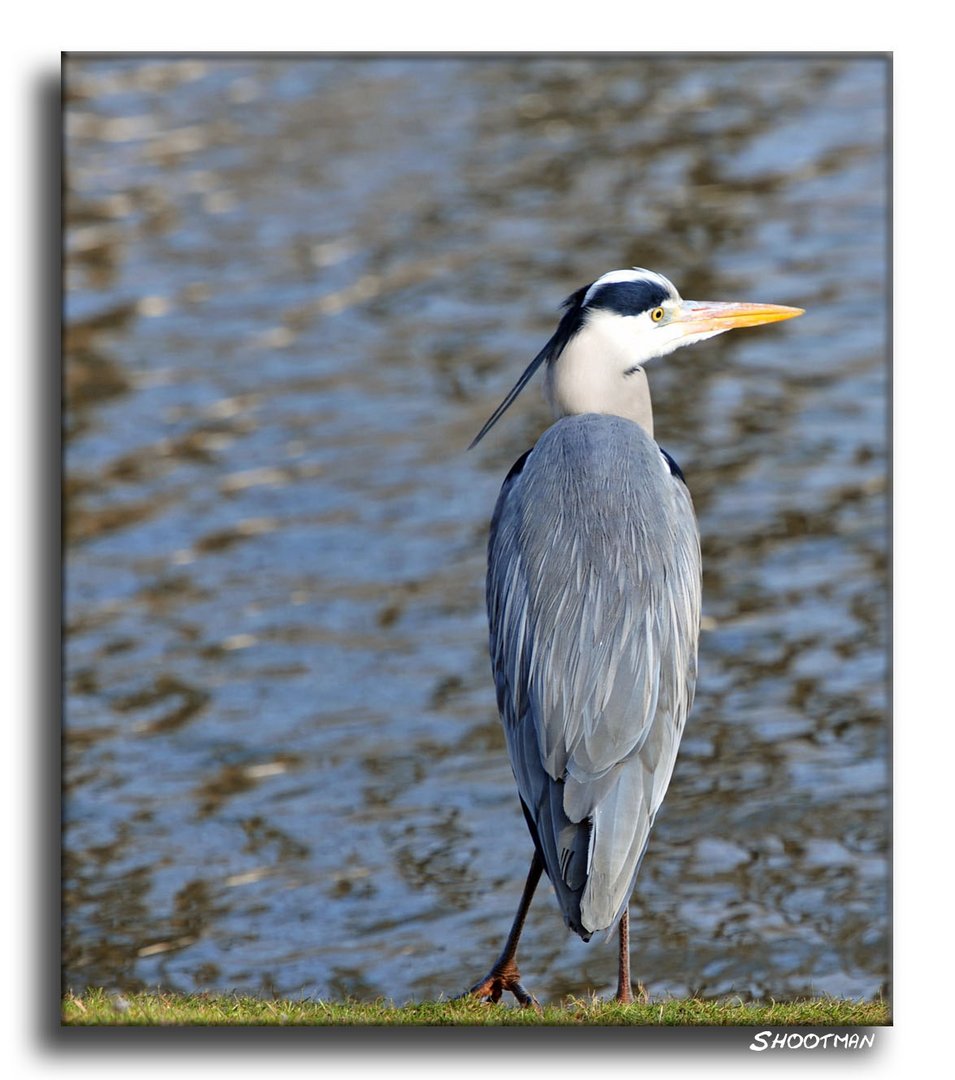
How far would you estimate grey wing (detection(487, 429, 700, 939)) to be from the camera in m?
3.93

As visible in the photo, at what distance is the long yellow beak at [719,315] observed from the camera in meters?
4.60

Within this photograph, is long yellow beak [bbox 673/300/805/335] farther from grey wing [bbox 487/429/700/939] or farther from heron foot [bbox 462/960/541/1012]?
heron foot [bbox 462/960/541/1012]

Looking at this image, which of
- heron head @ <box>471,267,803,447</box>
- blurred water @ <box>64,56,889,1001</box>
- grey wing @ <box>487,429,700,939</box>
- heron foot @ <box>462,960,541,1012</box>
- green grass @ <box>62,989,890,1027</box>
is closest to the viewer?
grey wing @ <box>487,429,700,939</box>

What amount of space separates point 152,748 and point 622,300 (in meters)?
2.66

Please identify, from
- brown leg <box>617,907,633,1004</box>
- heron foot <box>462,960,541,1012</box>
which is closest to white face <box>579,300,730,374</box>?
brown leg <box>617,907,633,1004</box>

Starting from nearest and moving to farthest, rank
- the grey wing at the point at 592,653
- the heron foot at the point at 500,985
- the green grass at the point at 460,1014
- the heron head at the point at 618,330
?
the grey wing at the point at 592,653, the green grass at the point at 460,1014, the heron foot at the point at 500,985, the heron head at the point at 618,330

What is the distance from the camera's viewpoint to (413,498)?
7.65 metres

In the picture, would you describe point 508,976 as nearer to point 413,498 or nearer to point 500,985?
point 500,985

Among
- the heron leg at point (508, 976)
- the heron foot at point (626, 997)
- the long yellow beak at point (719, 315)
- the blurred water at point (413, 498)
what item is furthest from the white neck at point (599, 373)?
the heron foot at point (626, 997)

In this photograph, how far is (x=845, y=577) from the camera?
6789 mm

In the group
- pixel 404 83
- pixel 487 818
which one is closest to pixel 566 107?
pixel 404 83

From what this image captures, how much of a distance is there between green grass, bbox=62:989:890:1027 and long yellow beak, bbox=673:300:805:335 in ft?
5.22

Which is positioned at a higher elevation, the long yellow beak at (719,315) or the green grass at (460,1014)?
the long yellow beak at (719,315)

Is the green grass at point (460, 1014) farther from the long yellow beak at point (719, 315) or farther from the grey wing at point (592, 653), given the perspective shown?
the long yellow beak at point (719, 315)
